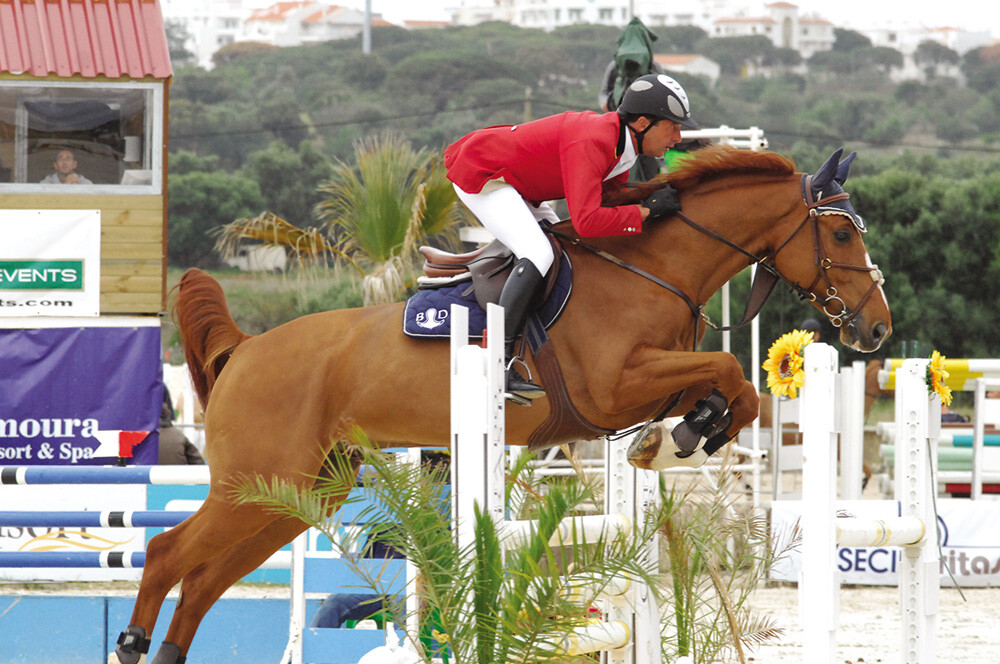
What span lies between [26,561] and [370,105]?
39.2 metres

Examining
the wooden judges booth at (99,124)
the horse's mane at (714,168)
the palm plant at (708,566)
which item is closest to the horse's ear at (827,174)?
the horse's mane at (714,168)

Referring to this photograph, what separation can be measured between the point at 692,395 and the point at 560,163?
838mm

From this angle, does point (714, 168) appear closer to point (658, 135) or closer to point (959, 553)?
point (658, 135)

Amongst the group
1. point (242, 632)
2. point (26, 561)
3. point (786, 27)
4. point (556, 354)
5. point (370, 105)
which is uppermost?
point (786, 27)

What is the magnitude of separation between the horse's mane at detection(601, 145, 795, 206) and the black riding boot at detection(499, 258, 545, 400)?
481 millimetres

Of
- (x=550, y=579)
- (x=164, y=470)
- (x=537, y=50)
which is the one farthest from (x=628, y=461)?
(x=537, y=50)

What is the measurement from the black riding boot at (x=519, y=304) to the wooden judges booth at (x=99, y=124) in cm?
Result: 396

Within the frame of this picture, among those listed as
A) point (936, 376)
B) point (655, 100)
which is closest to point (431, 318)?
point (655, 100)

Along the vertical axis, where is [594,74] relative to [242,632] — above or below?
above

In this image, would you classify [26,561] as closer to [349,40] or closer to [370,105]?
[370,105]

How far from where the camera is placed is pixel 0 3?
6.89m

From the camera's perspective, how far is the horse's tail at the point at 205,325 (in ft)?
13.5

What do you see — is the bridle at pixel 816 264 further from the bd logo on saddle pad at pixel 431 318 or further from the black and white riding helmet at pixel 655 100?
the bd logo on saddle pad at pixel 431 318

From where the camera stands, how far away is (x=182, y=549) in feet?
12.3
